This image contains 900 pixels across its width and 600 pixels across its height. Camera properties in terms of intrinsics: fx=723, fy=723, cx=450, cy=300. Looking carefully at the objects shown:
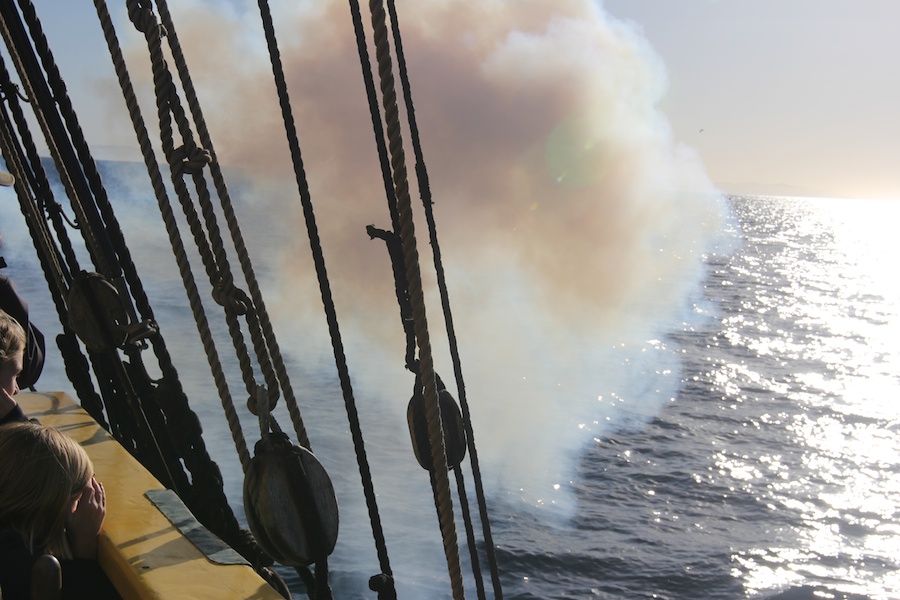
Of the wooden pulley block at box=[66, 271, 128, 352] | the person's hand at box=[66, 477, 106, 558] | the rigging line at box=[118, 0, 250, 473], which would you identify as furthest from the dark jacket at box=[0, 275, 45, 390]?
the person's hand at box=[66, 477, 106, 558]

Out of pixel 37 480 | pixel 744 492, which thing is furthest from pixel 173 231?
pixel 744 492

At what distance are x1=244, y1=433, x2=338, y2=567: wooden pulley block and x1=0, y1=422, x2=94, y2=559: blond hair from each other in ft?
1.44

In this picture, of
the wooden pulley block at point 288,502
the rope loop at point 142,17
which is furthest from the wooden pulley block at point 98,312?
the wooden pulley block at point 288,502

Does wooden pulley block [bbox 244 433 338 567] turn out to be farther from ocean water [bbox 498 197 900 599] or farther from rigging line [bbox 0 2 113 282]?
ocean water [bbox 498 197 900 599]

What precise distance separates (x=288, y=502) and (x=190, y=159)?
3.49 feet

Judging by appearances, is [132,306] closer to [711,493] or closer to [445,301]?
[445,301]

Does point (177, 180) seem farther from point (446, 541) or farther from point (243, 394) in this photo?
point (243, 394)

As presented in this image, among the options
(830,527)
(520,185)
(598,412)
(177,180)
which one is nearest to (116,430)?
(177,180)

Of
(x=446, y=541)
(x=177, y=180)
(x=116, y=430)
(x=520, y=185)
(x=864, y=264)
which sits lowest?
(x=116, y=430)

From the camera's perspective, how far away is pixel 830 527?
12859 millimetres

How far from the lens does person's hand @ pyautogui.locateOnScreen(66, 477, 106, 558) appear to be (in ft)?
6.61

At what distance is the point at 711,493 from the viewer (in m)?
14.2

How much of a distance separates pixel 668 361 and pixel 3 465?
25977mm

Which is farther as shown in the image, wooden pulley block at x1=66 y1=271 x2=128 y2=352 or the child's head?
wooden pulley block at x1=66 y1=271 x2=128 y2=352
